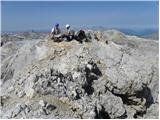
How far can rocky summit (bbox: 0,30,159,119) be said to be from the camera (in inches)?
662

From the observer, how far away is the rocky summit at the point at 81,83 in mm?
16822

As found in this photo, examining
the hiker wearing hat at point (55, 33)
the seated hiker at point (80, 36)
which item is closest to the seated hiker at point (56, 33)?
the hiker wearing hat at point (55, 33)

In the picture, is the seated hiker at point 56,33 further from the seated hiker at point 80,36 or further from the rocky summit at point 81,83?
the seated hiker at point 80,36

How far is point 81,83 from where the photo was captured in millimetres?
18547

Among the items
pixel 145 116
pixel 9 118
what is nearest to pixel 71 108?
pixel 9 118

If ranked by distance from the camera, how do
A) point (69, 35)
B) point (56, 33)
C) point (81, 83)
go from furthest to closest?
point (56, 33) < point (69, 35) < point (81, 83)

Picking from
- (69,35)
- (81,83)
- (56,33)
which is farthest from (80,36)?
(81,83)

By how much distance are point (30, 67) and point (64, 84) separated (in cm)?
240

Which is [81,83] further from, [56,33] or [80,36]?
[56,33]

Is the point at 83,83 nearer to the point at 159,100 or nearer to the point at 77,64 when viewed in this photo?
the point at 77,64

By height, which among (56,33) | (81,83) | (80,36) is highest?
(56,33)

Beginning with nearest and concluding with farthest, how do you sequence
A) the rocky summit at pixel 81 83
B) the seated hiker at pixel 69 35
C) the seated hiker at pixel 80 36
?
the rocky summit at pixel 81 83
the seated hiker at pixel 69 35
the seated hiker at pixel 80 36

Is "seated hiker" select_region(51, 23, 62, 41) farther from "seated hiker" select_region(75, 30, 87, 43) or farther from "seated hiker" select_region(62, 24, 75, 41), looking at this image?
"seated hiker" select_region(75, 30, 87, 43)

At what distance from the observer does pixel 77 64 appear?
19250 mm
